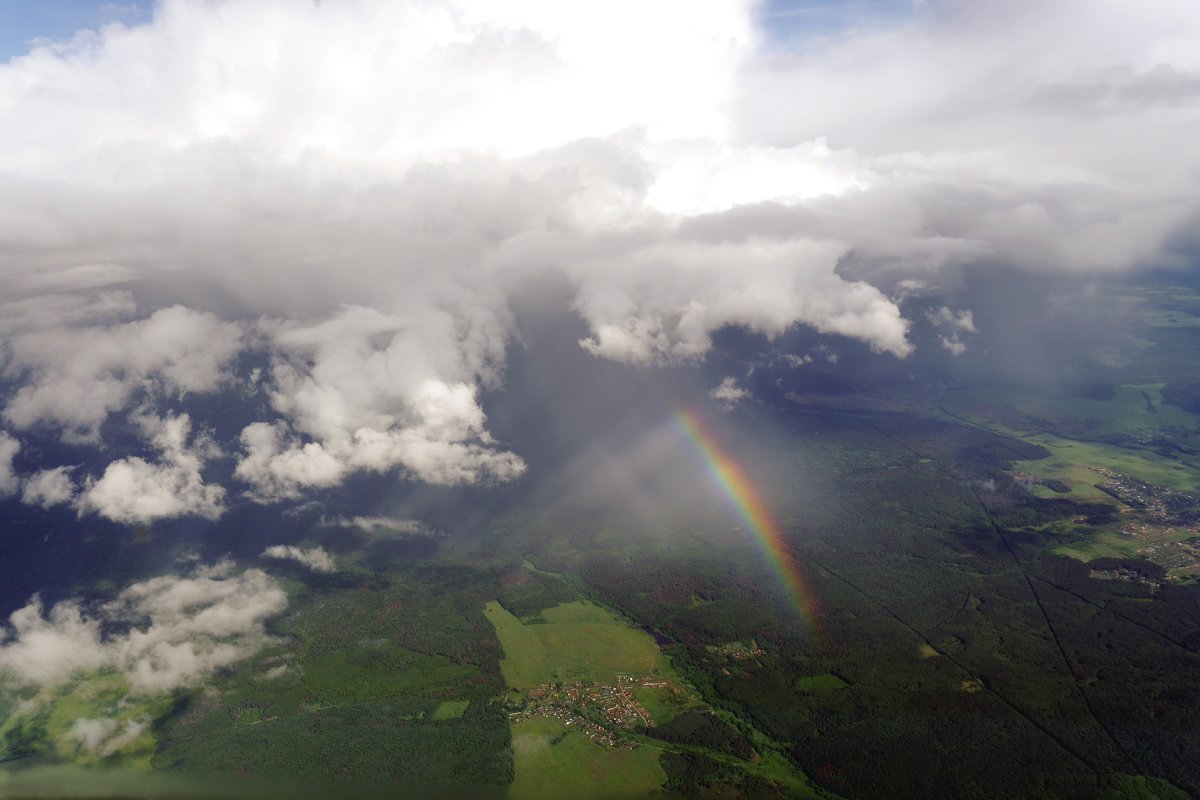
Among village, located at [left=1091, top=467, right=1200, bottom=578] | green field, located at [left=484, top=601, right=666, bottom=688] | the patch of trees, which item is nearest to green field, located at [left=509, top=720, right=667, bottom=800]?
the patch of trees

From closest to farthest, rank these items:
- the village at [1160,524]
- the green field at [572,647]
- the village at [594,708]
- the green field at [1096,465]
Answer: the village at [594,708], the green field at [572,647], the village at [1160,524], the green field at [1096,465]

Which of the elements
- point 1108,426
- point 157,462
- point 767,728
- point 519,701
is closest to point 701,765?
point 767,728

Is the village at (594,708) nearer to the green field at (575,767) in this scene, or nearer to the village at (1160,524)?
the green field at (575,767)

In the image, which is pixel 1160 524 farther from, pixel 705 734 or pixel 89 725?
pixel 89 725

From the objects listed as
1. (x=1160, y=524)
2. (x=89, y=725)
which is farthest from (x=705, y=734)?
(x=1160, y=524)

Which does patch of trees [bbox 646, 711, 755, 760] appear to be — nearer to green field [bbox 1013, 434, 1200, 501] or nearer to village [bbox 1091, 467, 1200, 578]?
village [bbox 1091, 467, 1200, 578]

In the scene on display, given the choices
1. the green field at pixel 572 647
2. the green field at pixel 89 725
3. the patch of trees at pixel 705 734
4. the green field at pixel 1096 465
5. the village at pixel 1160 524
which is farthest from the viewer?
the green field at pixel 1096 465

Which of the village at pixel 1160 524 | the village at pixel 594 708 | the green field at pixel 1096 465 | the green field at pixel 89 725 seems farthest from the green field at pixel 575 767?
the green field at pixel 1096 465
